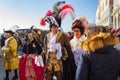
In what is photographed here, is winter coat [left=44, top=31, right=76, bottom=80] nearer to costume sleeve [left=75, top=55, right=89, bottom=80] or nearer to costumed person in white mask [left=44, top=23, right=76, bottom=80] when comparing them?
costumed person in white mask [left=44, top=23, right=76, bottom=80]

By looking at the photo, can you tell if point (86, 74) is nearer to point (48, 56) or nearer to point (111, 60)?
point (111, 60)

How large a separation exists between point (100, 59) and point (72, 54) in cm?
275

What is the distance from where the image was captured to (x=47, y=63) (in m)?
6.80

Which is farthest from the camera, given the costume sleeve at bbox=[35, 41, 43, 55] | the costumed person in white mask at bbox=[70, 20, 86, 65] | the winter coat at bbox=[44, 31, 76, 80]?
the costume sleeve at bbox=[35, 41, 43, 55]

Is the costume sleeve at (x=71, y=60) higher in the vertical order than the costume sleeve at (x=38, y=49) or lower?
lower

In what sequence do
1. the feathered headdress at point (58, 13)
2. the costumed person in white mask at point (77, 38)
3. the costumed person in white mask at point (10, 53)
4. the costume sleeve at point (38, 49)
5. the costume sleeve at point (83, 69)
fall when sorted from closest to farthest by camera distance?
the costume sleeve at point (83, 69), the costumed person in white mask at point (77, 38), the feathered headdress at point (58, 13), the costume sleeve at point (38, 49), the costumed person in white mask at point (10, 53)

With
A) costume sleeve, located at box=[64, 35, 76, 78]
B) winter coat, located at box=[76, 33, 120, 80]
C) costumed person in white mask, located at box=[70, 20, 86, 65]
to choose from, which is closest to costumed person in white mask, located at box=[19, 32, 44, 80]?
costume sleeve, located at box=[64, 35, 76, 78]

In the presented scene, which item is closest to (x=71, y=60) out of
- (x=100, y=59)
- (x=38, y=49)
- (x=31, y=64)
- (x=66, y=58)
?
(x=66, y=58)

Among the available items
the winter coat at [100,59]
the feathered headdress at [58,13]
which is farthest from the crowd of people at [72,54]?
the feathered headdress at [58,13]

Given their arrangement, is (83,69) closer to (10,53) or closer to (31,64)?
(31,64)

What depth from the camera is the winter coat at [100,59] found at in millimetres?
3699

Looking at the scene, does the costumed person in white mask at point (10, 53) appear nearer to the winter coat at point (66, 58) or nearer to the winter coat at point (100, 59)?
the winter coat at point (66, 58)

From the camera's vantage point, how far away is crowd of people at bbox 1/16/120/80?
3.72m

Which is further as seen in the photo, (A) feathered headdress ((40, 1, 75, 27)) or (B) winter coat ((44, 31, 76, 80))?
(A) feathered headdress ((40, 1, 75, 27))
